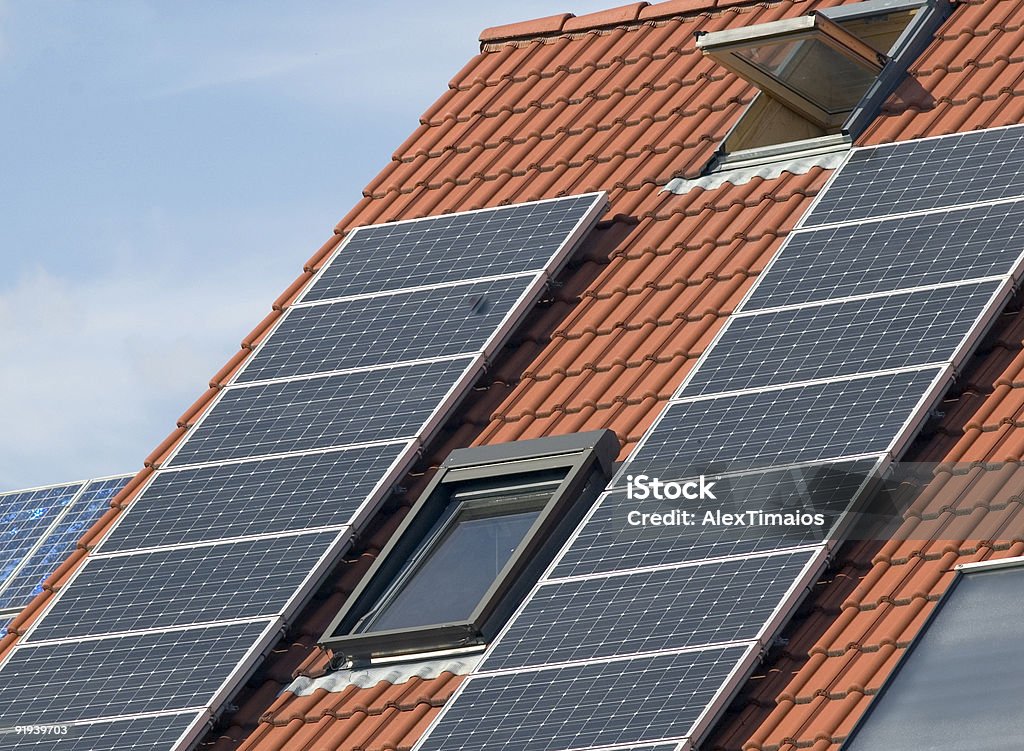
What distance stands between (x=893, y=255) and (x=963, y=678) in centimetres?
391

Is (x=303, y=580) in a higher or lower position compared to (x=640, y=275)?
lower

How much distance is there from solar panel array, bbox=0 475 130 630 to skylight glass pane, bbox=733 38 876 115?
→ 11.5 metres

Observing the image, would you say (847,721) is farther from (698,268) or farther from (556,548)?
(698,268)

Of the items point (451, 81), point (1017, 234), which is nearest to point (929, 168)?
point (1017, 234)

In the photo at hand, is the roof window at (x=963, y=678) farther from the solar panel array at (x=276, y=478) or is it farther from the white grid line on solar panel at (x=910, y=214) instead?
the solar panel array at (x=276, y=478)

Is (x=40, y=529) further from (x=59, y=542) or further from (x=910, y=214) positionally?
(x=910, y=214)

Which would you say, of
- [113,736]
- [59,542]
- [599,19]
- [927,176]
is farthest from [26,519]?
[927,176]

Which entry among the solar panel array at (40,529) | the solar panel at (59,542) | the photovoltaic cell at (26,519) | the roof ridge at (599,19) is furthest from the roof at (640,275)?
the photovoltaic cell at (26,519)

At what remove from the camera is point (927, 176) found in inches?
574

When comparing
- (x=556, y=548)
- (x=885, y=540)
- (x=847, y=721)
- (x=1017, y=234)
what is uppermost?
(x=1017, y=234)

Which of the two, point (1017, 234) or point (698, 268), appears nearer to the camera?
point (1017, 234)

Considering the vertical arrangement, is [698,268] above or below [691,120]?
below

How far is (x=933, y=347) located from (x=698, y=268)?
2.75 metres

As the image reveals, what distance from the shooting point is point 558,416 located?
14.7 m
